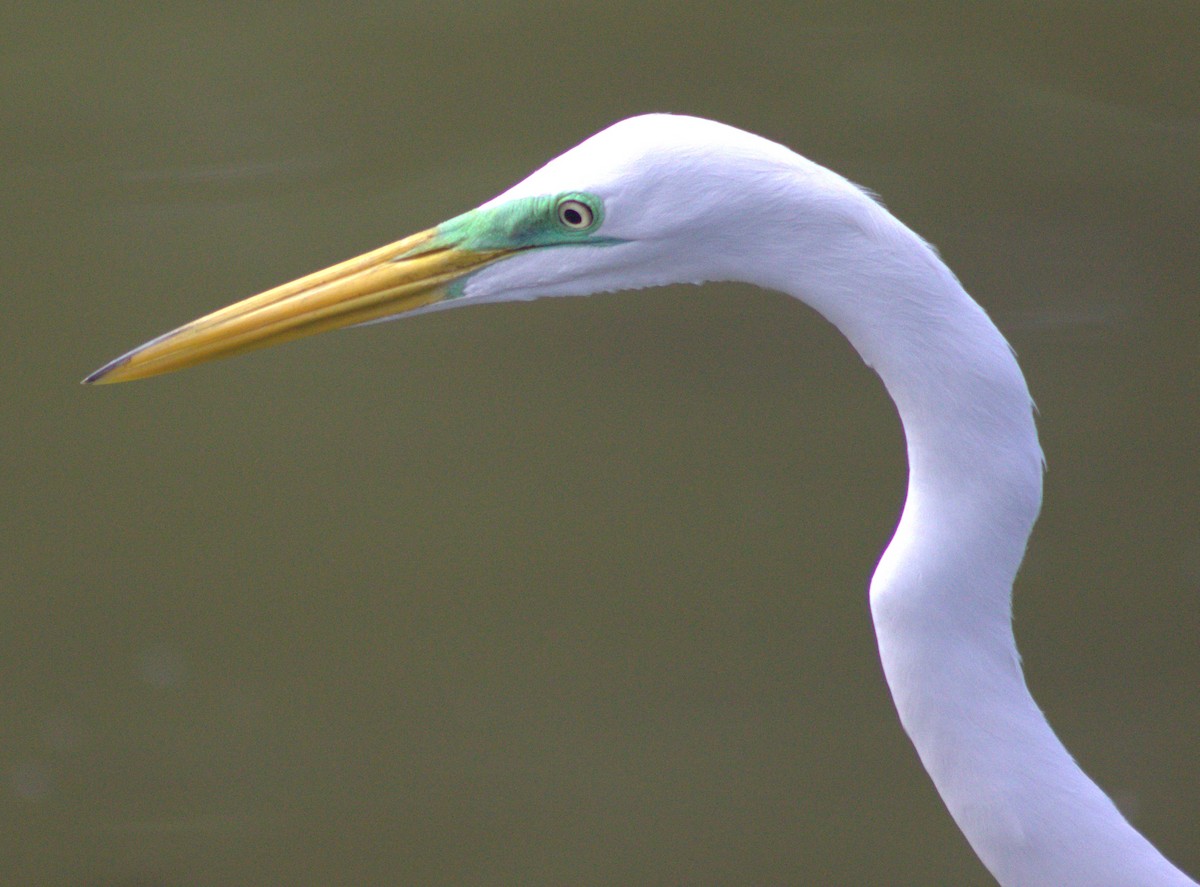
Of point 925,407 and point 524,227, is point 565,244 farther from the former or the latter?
point 925,407

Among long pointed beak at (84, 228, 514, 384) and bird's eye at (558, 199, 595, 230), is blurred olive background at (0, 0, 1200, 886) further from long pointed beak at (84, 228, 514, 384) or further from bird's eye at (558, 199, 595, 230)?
bird's eye at (558, 199, 595, 230)

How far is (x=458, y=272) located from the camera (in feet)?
5.80

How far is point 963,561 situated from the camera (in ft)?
5.10

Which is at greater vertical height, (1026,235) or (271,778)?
(1026,235)

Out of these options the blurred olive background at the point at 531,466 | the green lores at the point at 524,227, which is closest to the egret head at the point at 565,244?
the green lores at the point at 524,227

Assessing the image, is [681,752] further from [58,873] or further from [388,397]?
[58,873]

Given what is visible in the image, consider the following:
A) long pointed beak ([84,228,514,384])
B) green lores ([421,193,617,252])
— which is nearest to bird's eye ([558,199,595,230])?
green lores ([421,193,617,252])

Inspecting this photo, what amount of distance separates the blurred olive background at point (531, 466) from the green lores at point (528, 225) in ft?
5.21

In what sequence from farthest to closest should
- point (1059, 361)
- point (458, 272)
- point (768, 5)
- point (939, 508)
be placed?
point (768, 5), point (1059, 361), point (458, 272), point (939, 508)

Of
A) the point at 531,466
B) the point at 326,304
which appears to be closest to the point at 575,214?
the point at 326,304

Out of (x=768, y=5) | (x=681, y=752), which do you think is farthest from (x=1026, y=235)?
(x=681, y=752)

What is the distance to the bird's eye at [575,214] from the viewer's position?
1626 mm

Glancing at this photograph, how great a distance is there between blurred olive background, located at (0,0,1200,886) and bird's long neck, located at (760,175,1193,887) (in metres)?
1.23

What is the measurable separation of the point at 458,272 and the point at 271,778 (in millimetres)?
1720
